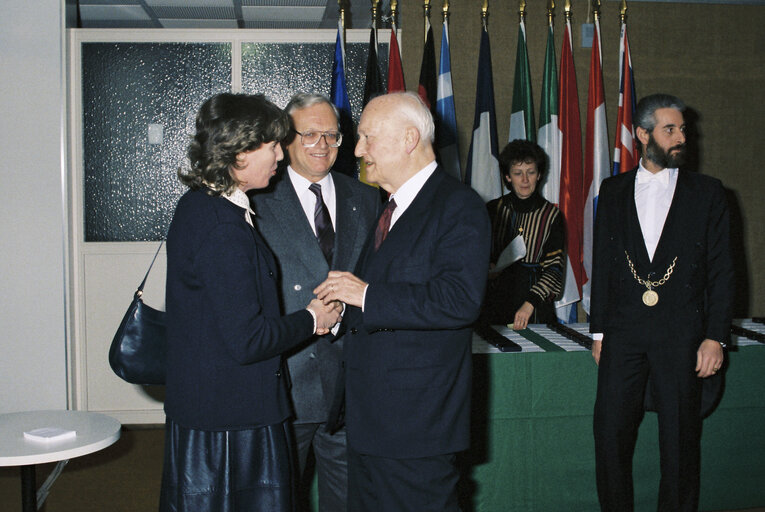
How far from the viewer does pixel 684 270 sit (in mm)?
2238

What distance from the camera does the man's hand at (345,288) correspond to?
1540 millimetres

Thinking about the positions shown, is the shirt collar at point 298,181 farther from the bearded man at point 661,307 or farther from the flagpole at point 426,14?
the flagpole at point 426,14

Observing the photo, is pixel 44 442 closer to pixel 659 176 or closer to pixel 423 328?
pixel 423 328

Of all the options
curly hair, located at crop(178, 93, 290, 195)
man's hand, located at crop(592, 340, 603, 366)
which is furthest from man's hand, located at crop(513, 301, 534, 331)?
curly hair, located at crop(178, 93, 290, 195)

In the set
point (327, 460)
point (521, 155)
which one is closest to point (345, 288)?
point (327, 460)

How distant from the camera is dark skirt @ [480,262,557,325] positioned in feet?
10.4

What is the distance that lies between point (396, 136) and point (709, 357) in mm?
1362

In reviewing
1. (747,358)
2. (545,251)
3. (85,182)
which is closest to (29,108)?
(85,182)

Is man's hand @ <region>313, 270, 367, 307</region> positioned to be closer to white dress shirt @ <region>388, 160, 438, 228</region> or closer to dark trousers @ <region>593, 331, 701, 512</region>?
white dress shirt @ <region>388, 160, 438, 228</region>

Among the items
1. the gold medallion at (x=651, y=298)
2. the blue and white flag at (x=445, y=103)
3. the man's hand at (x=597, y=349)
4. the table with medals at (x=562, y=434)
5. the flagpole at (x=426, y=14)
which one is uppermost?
the flagpole at (x=426, y=14)

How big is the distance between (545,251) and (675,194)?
0.88 metres

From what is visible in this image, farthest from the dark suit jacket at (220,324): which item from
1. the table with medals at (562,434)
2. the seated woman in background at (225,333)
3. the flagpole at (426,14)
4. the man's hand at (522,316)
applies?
the flagpole at (426,14)

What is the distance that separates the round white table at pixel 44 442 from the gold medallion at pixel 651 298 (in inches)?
68.4

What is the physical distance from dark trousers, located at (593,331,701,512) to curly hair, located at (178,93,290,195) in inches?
56.5
